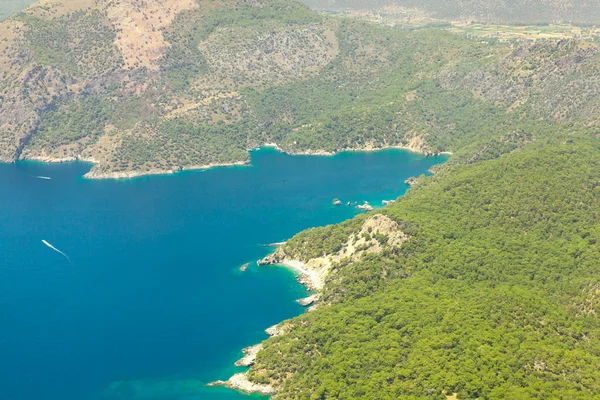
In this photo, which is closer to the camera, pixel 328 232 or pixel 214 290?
pixel 214 290

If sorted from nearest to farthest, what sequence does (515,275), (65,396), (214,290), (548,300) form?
(65,396) → (548,300) → (515,275) → (214,290)

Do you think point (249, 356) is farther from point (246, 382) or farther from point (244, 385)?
point (244, 385)

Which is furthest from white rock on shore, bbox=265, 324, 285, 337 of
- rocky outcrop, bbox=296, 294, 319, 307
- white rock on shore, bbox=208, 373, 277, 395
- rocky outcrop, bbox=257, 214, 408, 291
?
rocky outcrop, bbox=257, 214, 408, 291

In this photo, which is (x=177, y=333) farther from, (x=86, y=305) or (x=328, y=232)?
(x=328, y=232)

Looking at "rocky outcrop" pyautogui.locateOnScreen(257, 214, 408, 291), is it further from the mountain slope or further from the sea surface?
the sea surface

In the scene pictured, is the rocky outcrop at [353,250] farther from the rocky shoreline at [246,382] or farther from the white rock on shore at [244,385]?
the white rock on shore at [244,385]

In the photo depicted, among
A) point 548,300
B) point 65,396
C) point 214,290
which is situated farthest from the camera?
point 214,290

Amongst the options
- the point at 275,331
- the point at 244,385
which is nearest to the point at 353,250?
the point at 275,331

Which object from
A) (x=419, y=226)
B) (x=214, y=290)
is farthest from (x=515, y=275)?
(x=214, y=290)
